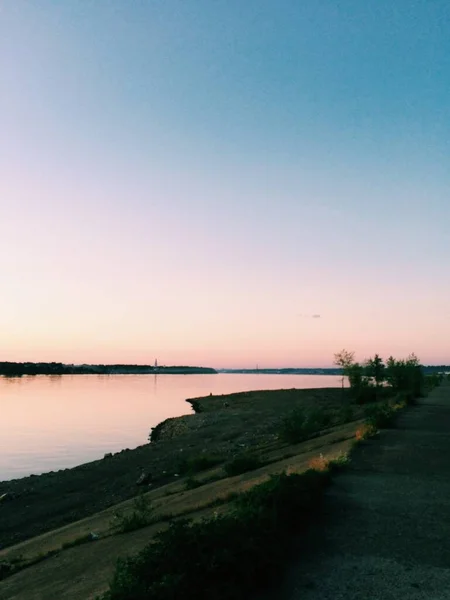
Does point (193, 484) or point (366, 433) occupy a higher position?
point (366, 433)

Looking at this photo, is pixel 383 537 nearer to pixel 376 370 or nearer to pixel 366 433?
pixel 366 433

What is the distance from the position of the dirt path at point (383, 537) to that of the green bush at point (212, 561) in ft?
1.36

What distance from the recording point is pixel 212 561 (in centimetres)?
638

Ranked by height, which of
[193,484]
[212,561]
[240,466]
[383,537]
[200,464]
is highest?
[212,561]

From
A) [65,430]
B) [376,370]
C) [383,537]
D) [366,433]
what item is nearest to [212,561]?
[383,537]

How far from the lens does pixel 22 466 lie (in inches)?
1209

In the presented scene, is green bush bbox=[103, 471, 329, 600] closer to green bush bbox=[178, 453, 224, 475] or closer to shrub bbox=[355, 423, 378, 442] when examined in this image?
shrub bbox=[355, 423, 378, 442]

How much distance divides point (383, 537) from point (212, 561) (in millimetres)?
3414

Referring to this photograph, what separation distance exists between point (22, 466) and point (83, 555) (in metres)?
21.9

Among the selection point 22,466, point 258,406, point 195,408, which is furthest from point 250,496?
point 195,408

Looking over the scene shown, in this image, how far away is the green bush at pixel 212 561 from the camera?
19.3ft

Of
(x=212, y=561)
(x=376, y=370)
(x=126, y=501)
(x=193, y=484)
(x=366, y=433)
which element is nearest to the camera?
(x=212, y=561)

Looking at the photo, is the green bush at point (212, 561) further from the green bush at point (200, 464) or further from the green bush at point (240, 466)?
the green bush at point (200, 464)

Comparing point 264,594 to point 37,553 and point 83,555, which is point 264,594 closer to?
point 83,555
